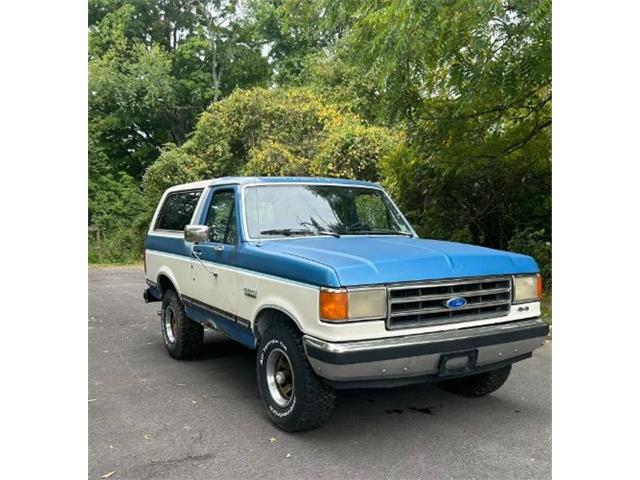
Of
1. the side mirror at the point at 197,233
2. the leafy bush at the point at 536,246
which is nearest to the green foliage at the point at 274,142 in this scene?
the leafy bush at the point at 536,246

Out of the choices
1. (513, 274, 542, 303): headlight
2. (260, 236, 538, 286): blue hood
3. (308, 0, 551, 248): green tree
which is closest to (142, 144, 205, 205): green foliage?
(308, 0, 551, 248): green tree

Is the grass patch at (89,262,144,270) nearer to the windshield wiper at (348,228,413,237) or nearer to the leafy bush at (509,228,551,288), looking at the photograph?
the leafy bush at (509,228,551,288)

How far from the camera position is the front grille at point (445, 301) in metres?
3.64

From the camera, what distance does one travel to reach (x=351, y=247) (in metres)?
4.18

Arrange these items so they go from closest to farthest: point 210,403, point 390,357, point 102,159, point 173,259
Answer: point 390,357, point 210,403, point 173,259, point 102,159

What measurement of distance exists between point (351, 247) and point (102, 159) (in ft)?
70.1

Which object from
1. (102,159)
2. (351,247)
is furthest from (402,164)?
(102,159)

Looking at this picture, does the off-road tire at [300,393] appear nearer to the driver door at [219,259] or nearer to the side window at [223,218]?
the driver door at [219,259]

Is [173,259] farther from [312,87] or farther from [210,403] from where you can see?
[312,87]

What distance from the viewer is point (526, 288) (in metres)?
4.24

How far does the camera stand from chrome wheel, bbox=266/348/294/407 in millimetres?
4125

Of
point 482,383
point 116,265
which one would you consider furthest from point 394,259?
point 116,265

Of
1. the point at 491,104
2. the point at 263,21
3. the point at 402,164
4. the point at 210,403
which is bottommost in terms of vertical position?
the point at 210,403

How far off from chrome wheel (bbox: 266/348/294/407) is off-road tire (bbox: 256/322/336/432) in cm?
7
